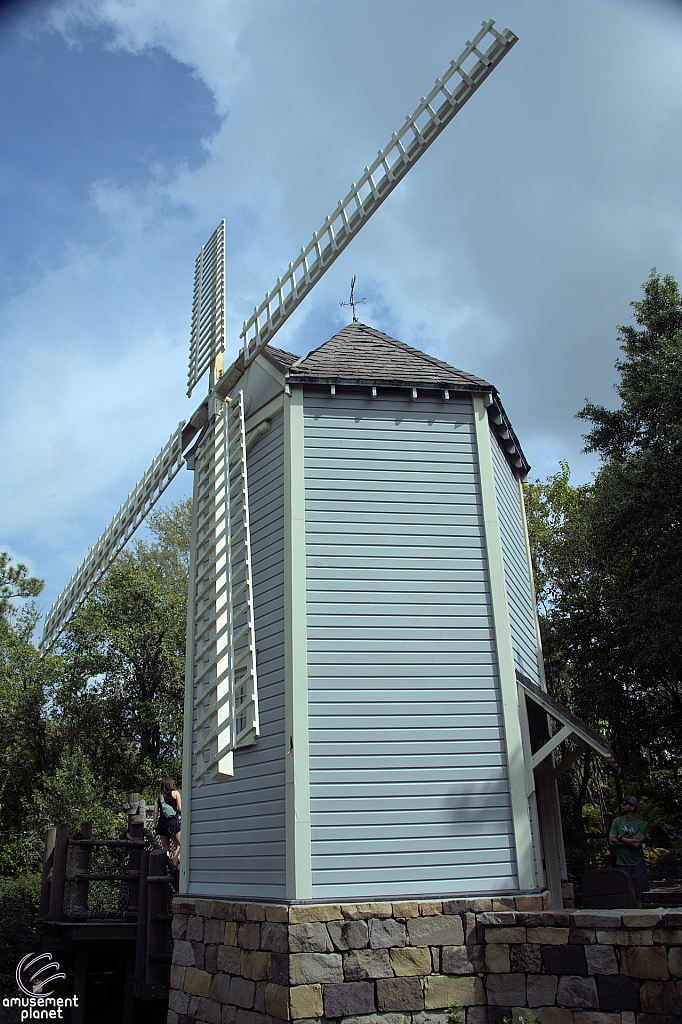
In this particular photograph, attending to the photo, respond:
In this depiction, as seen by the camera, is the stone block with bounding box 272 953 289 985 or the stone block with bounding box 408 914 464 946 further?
the stone block with bounding box 408 914 464 946

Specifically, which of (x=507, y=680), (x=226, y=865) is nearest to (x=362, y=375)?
(x=507, y=680)

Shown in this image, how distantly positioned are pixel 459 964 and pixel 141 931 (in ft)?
15.3

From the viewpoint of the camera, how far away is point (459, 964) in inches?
266

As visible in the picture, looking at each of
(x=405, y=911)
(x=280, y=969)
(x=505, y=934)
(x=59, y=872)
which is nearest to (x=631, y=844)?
(x=505, y=934)

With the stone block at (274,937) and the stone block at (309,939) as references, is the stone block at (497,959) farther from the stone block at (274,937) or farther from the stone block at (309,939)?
the stone block at (274,937)

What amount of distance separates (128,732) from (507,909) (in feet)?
51.3

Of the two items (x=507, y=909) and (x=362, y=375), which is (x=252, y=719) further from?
(x=362, y=375)

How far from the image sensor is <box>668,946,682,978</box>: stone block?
609cm

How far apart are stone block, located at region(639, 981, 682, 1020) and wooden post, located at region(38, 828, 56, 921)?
763 cm

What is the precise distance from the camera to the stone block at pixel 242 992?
Result: 6.97 metres

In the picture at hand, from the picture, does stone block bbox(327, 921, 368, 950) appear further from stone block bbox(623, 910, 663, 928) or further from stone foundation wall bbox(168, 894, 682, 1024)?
stone block bbox(623, 910, 663, 928)

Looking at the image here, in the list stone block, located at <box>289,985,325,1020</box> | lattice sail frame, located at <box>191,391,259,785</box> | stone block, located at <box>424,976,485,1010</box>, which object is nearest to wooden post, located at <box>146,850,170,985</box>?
lattice sail frame, located at <box>191,391,259,785</box>

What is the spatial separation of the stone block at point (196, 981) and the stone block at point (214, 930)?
0.32 metres

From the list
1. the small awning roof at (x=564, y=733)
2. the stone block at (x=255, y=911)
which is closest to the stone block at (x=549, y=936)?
the small awning roof at (x=564, y=733)
